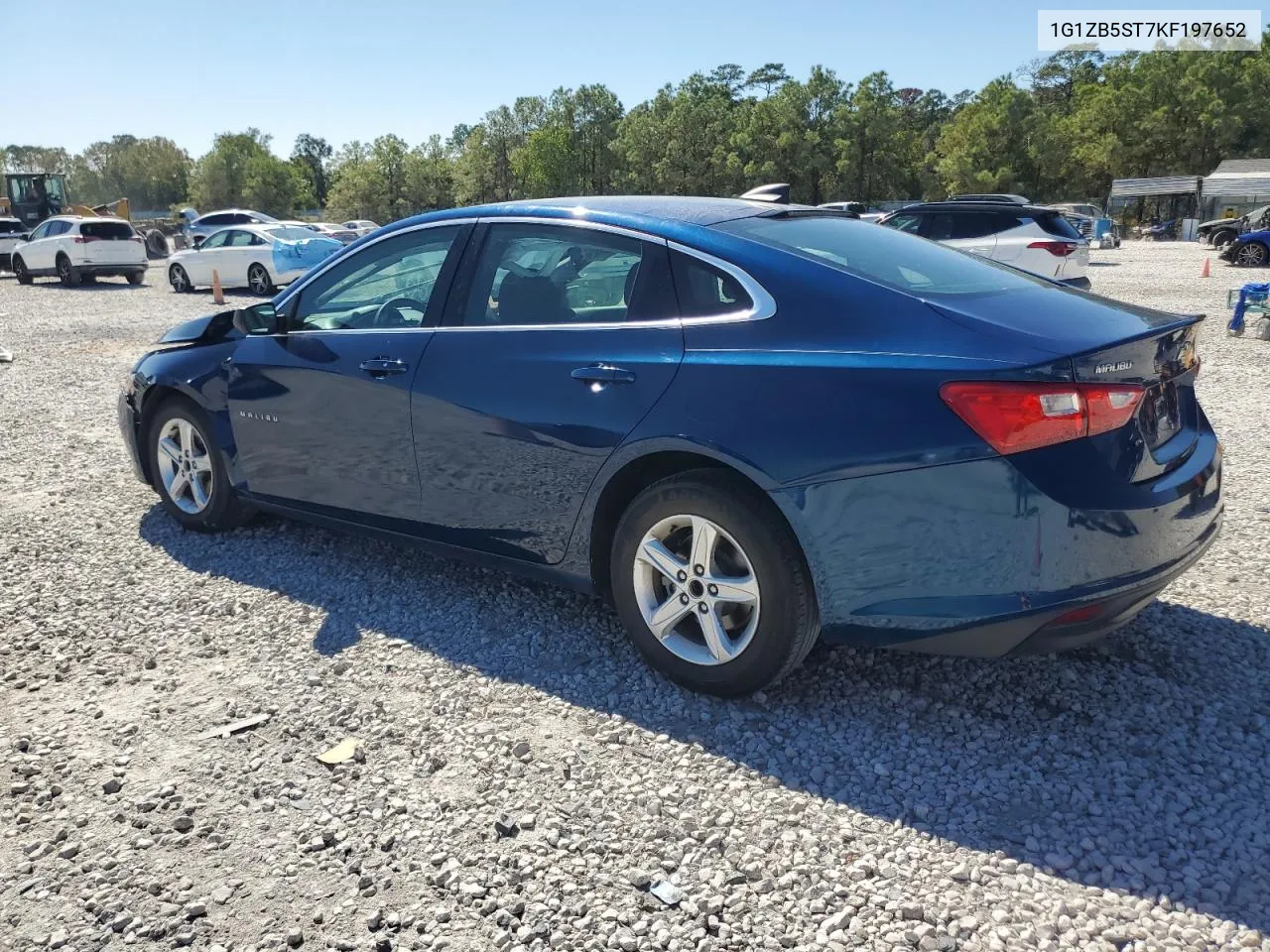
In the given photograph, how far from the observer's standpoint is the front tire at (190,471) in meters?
5.03

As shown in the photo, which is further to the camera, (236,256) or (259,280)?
(236,256)

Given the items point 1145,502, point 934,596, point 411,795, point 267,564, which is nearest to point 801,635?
point 934,596

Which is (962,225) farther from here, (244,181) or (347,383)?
(244,181)

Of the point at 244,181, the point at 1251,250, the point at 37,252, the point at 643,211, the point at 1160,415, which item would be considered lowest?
the point at 1251,250

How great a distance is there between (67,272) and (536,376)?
25358 mm

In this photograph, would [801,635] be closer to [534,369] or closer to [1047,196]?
[534,369]

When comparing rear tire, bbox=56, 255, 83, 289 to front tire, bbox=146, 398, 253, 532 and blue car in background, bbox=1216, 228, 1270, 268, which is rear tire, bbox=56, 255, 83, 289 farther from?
blue car in background, bbox=1216, 228, 1270, 268

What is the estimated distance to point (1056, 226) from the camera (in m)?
15.7

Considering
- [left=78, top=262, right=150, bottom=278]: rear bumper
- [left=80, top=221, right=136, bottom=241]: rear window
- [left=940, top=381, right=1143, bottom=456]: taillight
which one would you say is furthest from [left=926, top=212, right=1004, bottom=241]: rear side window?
[left=80, top=221, right=136, bottom=241]: rear window

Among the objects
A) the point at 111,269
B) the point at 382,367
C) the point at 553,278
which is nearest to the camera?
the point at 553,278

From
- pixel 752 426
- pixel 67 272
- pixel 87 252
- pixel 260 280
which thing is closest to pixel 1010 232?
pixel 260 280

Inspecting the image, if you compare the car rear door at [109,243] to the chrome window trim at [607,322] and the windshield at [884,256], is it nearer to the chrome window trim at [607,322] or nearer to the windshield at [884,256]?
the chrome window trim at [607,322]

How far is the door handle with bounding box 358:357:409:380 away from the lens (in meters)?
4.06

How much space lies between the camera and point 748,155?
72.9m
